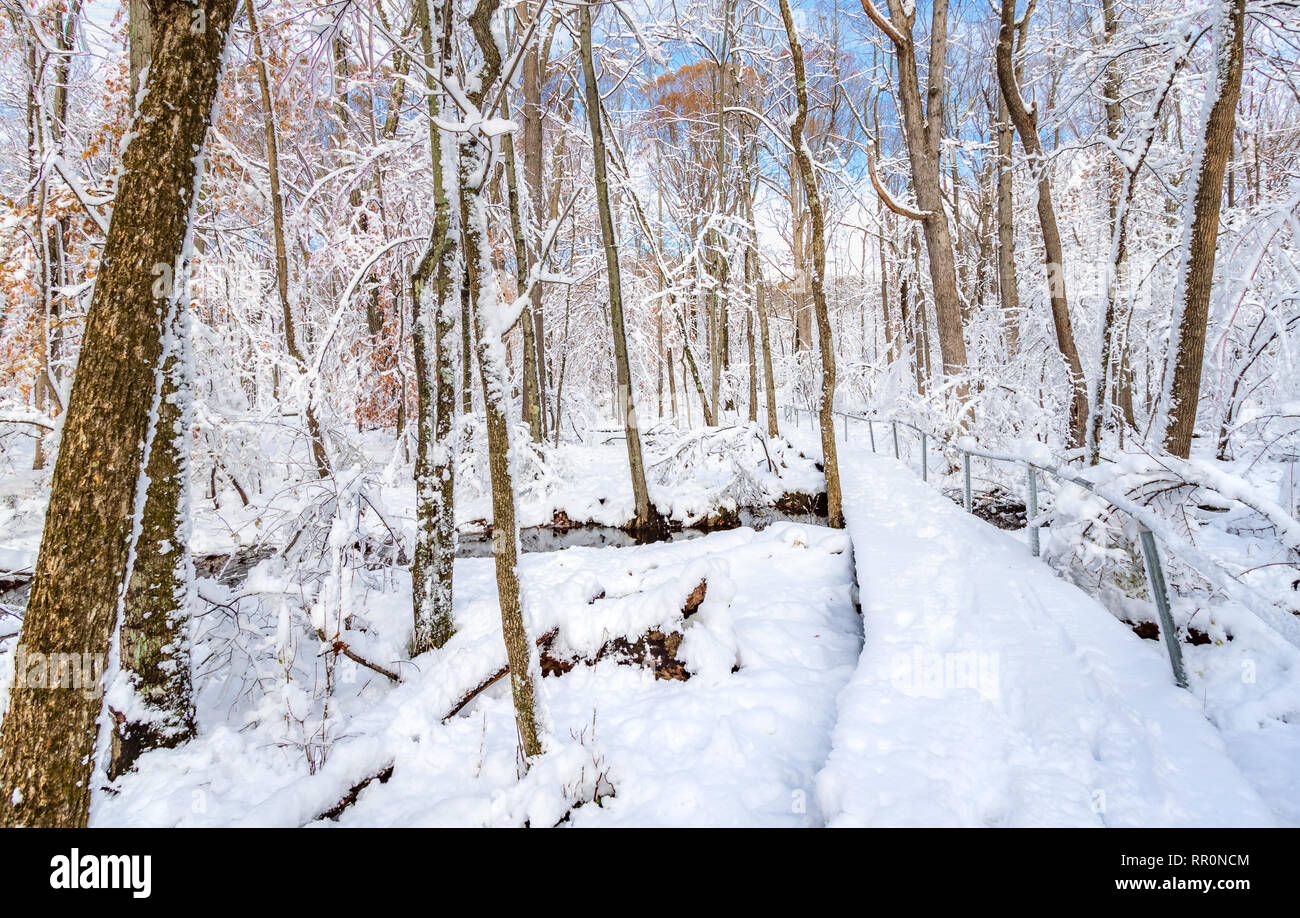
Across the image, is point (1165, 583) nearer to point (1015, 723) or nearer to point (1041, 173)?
point (1015, 723)

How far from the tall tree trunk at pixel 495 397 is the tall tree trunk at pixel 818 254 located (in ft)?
14.7

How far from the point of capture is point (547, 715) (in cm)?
341

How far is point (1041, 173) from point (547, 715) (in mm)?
8255

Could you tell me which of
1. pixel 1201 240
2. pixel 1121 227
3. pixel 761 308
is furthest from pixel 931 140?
pixel 761 308

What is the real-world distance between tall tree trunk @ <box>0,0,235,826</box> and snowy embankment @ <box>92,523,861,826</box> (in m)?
0.39

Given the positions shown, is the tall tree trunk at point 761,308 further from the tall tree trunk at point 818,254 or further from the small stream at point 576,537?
the tall tree trunk at point 818,254

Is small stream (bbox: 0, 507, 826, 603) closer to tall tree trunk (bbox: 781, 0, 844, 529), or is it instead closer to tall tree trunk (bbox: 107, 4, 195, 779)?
tall tree trunk (bbox: 781, 0, 844, 529)

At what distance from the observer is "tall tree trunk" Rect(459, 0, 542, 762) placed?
301 centimetres

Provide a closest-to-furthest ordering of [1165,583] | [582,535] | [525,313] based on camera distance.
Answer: [1165,583], [582,535], [525,313]

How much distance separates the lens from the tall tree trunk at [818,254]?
6.42 m

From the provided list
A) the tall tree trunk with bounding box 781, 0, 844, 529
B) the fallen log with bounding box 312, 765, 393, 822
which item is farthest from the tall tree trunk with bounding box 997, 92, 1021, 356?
the fallen log with bounding box 312, 765, 393, 822

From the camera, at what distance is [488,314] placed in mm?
2939
